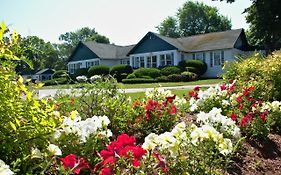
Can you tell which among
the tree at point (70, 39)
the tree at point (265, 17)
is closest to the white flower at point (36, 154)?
the tree at point (265, 17)

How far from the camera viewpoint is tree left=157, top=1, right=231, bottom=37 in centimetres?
7850

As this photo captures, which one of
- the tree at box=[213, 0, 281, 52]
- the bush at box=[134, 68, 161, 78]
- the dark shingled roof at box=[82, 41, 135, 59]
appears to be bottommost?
the bush at box=[134, 68, 161, 78]

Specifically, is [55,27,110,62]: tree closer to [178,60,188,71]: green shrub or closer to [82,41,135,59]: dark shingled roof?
[82,41,135,59]: dark shingled roof

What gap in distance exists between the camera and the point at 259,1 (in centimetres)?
2888

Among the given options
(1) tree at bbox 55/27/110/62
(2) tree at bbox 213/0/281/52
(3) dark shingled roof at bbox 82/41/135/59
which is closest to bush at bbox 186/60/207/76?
(2) tree at bbox 213/0/281/52

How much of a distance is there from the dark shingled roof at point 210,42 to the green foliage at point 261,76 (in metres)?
25.8

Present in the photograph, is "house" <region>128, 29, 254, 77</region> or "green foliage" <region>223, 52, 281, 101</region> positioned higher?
"house" <region>128, 29, 254, 77</region>

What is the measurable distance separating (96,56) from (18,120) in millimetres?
42212

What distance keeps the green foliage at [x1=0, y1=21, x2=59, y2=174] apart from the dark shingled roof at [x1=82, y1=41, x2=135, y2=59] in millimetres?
41836

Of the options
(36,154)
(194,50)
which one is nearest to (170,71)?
(194,50)

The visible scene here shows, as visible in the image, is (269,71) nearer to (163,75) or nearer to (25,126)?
(25,126)

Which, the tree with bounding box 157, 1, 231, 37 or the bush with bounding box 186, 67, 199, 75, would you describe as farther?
the tree with bounding box 157, 1, 231, 37

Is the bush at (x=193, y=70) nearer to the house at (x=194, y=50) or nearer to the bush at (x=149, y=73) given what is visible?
the house at (x=194, y=50)

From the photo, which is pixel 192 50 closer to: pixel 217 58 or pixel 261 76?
pixel 217 58
